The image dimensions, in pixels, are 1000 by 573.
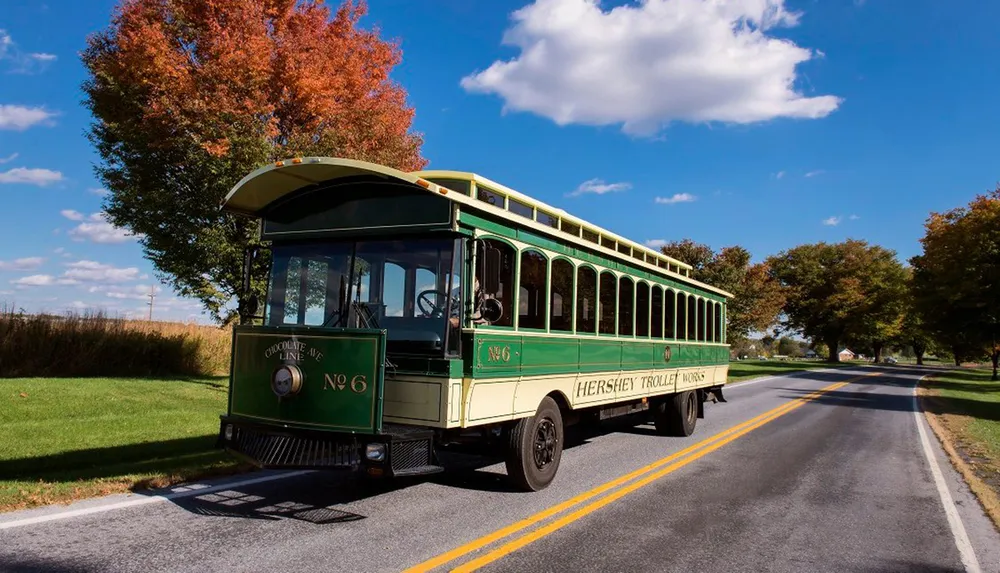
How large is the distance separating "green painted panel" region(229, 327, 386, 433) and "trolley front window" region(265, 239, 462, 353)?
0.55 metres

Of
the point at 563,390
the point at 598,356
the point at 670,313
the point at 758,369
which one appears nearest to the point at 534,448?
the point at 563,390

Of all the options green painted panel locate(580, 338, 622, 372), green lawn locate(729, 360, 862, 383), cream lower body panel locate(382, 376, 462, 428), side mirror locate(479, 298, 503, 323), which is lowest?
green lawn locate(729, 360, 862, 383)

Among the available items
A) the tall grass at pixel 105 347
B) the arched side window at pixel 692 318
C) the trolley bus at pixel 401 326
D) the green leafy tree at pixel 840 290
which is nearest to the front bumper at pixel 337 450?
the trolley bus at pixel 401 326

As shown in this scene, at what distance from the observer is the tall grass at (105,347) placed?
15.4 m

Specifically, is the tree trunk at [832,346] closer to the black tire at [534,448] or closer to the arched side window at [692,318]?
the arched side window at [692,318]

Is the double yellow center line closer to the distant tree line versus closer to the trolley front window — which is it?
the trolley front window

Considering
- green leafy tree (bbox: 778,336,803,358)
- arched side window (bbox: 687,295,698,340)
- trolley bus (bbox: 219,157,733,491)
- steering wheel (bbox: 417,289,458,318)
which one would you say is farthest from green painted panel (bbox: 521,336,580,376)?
green leafy tree (bbox: 778,336,803,358)

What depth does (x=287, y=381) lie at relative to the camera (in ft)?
18.4

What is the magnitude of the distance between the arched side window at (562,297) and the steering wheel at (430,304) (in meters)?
1.78

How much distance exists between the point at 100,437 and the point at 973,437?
1555cm

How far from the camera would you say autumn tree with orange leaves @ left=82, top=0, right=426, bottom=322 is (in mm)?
12695

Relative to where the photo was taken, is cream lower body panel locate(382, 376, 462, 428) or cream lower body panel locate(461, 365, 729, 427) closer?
cream lower body panel locate(382, 376, 462, 428)

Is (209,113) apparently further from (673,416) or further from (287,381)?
(673,416)

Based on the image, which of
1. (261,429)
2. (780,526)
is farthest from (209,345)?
(780,526)
